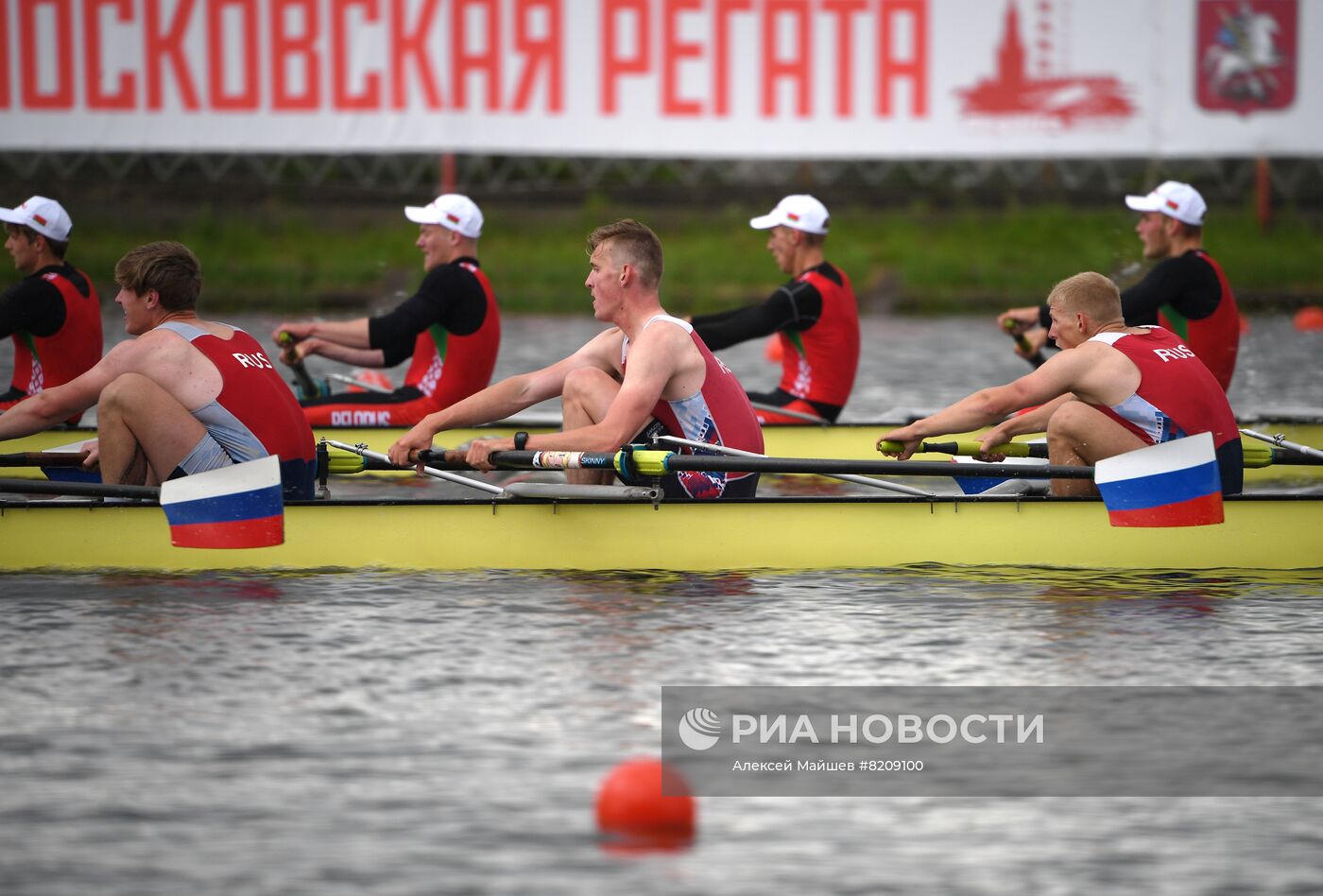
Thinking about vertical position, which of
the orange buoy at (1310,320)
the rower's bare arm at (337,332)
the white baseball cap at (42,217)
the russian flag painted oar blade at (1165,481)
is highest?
the white baseball cap at (42,217)

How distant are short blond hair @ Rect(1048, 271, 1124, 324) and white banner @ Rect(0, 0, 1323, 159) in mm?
11093

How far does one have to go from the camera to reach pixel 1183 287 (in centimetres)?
1041

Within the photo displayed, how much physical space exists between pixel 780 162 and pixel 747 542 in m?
17.9

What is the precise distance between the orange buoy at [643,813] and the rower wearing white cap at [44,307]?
598 cm

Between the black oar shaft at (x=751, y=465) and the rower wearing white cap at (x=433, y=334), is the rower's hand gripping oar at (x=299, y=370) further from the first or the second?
the black oar shaft at (x=751, y=465)

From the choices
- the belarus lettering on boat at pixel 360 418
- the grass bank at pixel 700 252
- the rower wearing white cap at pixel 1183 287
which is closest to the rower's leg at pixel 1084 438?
the rower wearing white cap at pixel 1183 287

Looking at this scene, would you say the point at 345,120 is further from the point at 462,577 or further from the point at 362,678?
the point at 362,678

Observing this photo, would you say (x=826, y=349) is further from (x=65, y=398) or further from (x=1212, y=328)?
(x=65, y=398)

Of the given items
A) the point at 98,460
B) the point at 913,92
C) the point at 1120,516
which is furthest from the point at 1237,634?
the point at 913,92

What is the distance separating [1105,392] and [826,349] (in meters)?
3.30

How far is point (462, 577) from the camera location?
8.16m

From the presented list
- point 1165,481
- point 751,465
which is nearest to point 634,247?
point 751,465

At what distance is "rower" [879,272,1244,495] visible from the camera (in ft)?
26.0

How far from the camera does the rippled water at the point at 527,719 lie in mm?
5020
